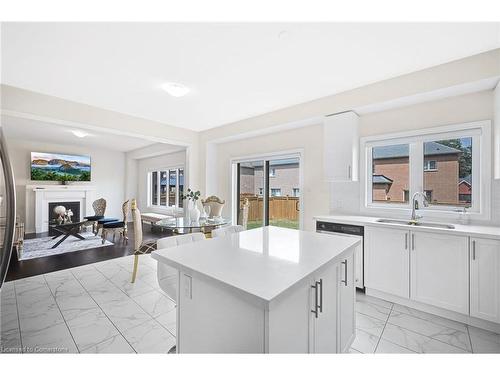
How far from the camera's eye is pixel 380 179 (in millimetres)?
3082

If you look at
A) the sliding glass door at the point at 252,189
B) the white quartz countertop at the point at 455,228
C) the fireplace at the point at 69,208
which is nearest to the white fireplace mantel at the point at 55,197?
the fireplace at the point at 69,208

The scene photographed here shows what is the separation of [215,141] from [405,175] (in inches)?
136

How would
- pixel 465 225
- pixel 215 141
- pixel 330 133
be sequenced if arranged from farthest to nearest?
pixel 215 141, pixel 330 133, pixel 465 225

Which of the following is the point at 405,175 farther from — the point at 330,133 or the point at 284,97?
the point at 284,97

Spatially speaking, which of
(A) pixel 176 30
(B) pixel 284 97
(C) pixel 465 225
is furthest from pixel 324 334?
(B) pixel 284 97

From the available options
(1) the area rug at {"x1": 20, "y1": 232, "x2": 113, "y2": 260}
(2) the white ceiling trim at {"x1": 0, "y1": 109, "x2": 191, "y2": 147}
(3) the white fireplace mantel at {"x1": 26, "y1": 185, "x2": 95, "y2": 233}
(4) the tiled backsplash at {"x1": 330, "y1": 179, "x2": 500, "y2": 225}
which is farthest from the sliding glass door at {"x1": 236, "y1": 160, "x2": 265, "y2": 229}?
(3) the white fireplace mantel at {"x1": 26, "y1": 185, "x2": 95, "y2": 233}

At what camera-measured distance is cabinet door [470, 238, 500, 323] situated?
1.89 m

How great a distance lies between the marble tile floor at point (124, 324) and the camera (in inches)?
69.5

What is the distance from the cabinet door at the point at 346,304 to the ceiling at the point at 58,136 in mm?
4468

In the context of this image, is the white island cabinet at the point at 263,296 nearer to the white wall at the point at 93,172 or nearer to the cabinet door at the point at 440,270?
the cabinet door at the point at 440,270

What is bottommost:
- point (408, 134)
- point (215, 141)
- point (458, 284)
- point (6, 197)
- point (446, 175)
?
point (458, 284)

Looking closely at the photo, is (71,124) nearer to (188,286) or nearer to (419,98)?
(188,286)

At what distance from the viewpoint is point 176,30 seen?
5.98ft

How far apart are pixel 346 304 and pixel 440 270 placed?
4.23 ft
